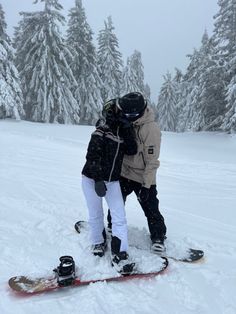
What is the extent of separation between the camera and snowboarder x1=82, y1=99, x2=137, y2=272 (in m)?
4.29

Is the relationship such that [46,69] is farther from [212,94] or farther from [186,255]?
[186,255]

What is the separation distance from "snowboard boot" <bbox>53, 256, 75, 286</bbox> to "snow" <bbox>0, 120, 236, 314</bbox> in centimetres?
10

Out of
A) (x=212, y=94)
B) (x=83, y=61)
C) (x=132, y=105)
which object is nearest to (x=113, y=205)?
(x=132, y=105)

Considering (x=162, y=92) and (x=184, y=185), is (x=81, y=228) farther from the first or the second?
(x=162, y=92)

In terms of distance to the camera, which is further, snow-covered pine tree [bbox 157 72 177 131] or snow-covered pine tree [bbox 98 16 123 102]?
snow-covered pine tree [bbox 157 72 177 131]

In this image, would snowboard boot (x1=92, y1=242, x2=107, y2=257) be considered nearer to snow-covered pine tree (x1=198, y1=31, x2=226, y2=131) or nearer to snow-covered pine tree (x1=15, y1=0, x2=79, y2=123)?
snow-covered pine tree (x1=198, y1=31, x2=226, y2=131)

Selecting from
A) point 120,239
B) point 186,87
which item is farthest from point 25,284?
point 186,87

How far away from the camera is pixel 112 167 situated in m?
4.42

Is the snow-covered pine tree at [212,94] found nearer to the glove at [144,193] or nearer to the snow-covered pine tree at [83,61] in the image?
the snow-covered pine tree at [83,61]

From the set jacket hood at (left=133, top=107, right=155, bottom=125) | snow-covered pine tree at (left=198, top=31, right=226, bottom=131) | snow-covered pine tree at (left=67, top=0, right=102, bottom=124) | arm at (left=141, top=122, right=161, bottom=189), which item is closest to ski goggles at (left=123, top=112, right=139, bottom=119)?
jacket hood at (left=133, top=107, right=155, bottom=125)

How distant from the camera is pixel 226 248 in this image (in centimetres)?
518

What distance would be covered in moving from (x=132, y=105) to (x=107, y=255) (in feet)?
6.07

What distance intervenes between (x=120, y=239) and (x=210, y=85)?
67.5 ft

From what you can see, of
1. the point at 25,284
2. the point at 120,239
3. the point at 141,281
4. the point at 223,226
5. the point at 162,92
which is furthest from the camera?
the point at 162,92
